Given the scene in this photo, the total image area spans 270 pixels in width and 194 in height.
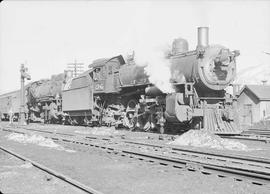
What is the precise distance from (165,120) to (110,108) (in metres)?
5.35

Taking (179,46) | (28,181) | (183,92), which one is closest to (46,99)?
(179,46)

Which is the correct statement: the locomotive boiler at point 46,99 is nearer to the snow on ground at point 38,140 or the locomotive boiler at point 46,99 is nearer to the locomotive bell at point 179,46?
the snow on ground at point 38,140

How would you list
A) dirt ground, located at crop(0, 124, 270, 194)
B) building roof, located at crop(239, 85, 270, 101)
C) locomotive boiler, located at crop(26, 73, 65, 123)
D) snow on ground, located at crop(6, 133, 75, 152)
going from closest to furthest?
dirt ground, located at crop(0, 124, 270, 194)
snow on ground, located at crop(6, 133, 75, 152)
locomotive boiler, located at crop(26, 73, 65, 123)
building roof, located at crop(239, 85, 270, 101)

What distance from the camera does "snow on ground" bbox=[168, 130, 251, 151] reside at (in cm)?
1144

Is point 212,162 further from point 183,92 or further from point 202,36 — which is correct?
point 202,36

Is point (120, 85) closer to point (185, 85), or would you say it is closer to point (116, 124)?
point (116, 124)

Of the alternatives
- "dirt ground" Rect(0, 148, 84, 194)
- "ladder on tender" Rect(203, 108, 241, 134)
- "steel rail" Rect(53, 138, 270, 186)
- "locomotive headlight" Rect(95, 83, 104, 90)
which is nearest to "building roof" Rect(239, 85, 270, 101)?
"locomotive headlight" Rect(95, 83, 104, 90)

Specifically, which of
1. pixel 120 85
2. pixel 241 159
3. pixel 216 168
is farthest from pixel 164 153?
pixel 120 85

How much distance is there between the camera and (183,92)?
51.3ft

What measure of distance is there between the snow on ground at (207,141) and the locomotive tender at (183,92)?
217 centimetres

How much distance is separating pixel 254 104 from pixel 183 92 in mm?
27583

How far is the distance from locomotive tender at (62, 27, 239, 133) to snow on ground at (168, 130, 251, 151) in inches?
85.4

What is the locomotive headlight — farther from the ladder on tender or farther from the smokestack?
the ladder on tender

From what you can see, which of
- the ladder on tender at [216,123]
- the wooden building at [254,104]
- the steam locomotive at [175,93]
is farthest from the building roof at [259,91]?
the ladder on tender at [216,123]
